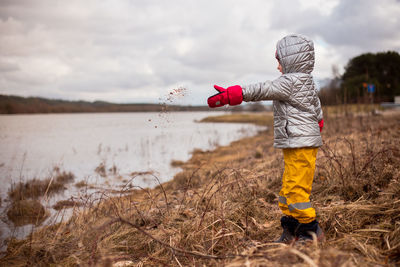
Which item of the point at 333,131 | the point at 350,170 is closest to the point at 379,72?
the point at 333,131

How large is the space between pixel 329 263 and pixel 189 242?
1410mm

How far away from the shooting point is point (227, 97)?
235cm

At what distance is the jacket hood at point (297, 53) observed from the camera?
2.58m

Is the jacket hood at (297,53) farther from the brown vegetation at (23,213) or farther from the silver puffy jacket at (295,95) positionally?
the brown vegetation at (23,213)

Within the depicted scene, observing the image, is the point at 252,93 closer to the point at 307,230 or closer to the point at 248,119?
the point at 307,230

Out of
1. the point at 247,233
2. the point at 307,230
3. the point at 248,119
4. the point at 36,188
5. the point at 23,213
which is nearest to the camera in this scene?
the point at 307,230

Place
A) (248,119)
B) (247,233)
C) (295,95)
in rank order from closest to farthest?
(295,95), (247,233), (248,119)

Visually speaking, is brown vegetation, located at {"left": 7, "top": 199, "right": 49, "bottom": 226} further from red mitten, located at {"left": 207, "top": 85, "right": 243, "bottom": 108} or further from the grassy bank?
red mitten, located at {"left": 207, "top": 85, "right": 243, "bottom": 108}

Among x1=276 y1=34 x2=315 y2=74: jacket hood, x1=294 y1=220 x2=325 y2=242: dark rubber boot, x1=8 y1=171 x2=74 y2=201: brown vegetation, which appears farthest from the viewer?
x1=8 y1=171 x2=74 y2=201: brown vegetation

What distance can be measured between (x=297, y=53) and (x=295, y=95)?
427 mm

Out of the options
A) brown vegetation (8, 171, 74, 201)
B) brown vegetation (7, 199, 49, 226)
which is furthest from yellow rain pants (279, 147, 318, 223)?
brown vegetation (8, 171, 74, 201)

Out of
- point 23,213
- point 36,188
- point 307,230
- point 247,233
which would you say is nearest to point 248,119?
point 36,188

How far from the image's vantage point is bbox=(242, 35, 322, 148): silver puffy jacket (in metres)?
2.48

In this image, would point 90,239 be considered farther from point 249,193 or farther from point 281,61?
point 281,61
